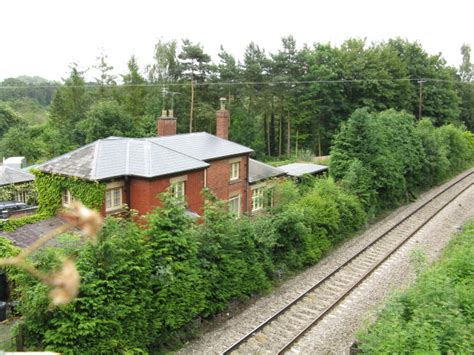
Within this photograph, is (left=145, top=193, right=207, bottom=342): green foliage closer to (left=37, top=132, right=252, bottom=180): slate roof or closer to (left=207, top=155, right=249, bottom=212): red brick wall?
(left=37, top=132, right=252, bottom=180): slate roof

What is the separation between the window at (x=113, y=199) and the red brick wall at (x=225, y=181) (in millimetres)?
5668

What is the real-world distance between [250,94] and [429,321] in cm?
4344

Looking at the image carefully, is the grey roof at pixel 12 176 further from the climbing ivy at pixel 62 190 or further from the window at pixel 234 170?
the window at pixel 234 170

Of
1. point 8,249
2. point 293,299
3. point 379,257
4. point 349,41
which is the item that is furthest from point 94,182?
point 349,41

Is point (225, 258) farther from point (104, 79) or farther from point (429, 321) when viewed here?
point (104, 79)

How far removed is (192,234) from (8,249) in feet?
22.2

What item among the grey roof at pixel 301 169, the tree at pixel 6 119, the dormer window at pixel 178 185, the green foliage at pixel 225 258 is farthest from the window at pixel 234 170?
the tree at pixel 6 119

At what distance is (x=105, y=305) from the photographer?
11750mm

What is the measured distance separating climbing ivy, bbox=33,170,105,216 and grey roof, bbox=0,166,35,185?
473 inches

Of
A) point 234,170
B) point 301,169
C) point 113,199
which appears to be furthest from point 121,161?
point 301,169

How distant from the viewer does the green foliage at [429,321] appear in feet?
30.5

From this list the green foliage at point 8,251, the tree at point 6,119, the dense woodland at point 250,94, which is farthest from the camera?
the tree at point 6,119

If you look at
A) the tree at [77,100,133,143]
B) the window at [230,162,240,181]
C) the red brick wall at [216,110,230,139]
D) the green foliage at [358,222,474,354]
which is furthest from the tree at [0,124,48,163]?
the green foliage at [358,222,474,354]

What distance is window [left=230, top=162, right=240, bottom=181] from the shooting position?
26.9 m
